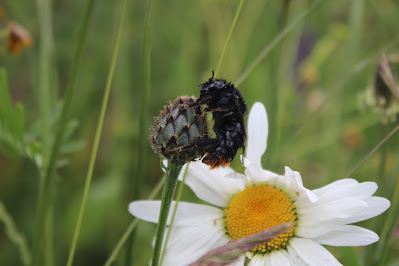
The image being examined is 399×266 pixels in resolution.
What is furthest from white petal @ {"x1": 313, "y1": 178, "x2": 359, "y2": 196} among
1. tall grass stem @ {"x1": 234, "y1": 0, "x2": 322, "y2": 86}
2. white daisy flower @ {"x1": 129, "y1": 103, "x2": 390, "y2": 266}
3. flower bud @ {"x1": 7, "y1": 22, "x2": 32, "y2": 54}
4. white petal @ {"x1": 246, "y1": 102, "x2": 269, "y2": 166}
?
flower bud @ {"x1": 7, "y1": 22, "x2": 32, "y2": 54}

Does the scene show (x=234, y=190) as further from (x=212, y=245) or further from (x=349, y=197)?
(x=349, y=197)

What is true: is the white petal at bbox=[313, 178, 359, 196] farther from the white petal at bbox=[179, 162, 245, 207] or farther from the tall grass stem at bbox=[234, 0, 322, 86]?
the tall grass stem at bbox=[234, 0, 322, 86]

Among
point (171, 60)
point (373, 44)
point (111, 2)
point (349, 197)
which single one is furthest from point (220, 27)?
point (349, 197)

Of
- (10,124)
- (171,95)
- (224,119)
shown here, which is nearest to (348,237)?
(224,119)

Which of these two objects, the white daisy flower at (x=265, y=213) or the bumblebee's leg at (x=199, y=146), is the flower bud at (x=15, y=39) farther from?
the bumblebee's leg at (x=199, y=146)

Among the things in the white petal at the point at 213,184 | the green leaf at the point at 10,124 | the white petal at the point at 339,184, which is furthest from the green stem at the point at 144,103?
the white petal at the point at 339,184

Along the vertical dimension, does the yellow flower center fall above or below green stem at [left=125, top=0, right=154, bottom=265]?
below
